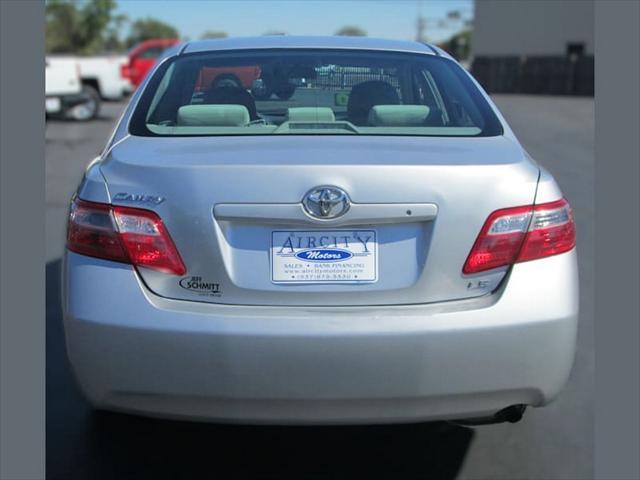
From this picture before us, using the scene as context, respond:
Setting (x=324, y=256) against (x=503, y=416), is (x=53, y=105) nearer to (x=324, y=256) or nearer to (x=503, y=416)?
(x=324, y=256)

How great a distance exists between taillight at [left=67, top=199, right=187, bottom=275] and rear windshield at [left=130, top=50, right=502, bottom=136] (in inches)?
21.5

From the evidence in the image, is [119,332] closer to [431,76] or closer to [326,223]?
[326,223]

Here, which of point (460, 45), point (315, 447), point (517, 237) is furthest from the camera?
point (460, 45)

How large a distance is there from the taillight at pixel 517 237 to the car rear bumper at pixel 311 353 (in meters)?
0.05

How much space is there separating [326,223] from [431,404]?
68 cm

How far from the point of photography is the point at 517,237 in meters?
2.72

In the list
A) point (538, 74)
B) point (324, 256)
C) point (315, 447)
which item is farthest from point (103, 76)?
point (538, 74)

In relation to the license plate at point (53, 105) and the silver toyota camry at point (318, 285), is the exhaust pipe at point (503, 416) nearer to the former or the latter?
the silver toyota camry at point (318, 285)

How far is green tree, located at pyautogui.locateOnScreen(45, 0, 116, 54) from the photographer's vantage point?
4862 centimetres

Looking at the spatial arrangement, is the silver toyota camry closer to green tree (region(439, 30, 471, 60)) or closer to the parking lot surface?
the parking lot surface

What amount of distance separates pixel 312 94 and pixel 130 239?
1284mm

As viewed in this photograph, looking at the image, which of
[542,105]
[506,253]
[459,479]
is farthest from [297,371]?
[542,105]

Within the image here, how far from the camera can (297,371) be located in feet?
8.45

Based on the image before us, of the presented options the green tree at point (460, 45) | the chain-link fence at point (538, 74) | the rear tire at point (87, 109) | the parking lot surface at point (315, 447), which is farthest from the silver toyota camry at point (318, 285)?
the green tree at point (460, 45)
